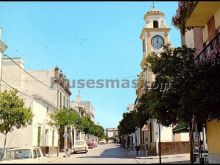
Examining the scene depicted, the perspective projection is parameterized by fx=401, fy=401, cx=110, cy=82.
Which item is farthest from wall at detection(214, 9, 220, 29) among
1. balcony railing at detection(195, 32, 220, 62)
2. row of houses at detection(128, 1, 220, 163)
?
balcony railing at detection(195, 32, 220, 62)

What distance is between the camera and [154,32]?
50.2 meters

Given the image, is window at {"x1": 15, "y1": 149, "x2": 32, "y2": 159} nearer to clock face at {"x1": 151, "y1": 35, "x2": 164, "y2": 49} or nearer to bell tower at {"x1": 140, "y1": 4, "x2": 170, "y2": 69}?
bell tower at {"x1": 140, "y1": 4, "x2": 170, "y2": 69}

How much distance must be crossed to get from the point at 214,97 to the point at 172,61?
354 cm

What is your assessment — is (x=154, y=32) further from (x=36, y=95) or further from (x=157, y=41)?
(x=36, y=95)

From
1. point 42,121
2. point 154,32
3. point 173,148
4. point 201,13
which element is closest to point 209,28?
point 201,13

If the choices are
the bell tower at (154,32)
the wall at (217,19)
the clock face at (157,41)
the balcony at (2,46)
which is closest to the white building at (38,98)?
the balcony at (2,46)

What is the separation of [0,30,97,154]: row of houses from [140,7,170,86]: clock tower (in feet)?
42.8

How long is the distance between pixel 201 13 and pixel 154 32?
107 ft

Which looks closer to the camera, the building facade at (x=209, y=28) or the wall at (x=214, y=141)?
the building facade at (x=209, y=28)

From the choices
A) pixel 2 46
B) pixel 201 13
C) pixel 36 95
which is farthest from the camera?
pixel 36 95

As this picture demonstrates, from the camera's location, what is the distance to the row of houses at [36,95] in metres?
37.2

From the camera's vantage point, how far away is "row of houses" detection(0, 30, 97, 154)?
122 feet

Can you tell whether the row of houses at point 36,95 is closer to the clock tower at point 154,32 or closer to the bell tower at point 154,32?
the clock tower at point 154,32

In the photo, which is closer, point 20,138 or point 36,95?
point 20,138
